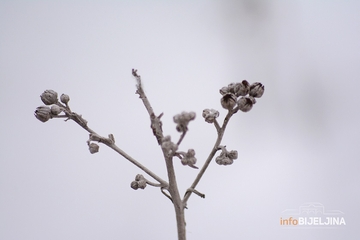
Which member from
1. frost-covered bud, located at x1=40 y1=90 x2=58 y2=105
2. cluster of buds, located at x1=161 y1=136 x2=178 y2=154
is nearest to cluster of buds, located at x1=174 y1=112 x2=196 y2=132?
cluster of buds, located at x1=161 y1=136 x2=178 y2=154

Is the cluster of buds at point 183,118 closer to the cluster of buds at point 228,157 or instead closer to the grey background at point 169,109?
the cluster of buds at point 228,157

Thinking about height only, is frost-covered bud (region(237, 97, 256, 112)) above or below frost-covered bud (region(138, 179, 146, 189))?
above

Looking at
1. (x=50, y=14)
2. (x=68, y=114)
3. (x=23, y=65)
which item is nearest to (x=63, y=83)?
(x=23, y=65)

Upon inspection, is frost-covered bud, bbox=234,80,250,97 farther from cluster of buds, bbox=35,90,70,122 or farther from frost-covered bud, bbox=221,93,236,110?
cluster of buds, bbox=35,90,70,122
